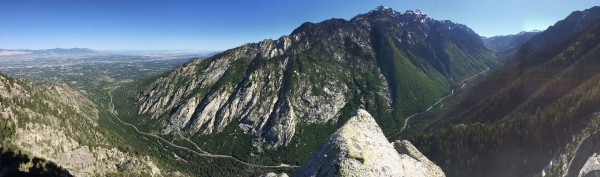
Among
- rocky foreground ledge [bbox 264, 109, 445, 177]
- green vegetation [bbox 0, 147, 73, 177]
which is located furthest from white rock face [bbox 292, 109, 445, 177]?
green vegetation [bbox 0, 147, 73, 177]

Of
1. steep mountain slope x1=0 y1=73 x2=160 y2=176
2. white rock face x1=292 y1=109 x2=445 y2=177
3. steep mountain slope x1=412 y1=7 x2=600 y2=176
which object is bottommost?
steep mountain slope x1=0 y1=73 x2=160 y2=176

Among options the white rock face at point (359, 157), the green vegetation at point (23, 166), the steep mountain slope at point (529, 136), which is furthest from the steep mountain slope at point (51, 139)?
the white rock face at point (359, 157)

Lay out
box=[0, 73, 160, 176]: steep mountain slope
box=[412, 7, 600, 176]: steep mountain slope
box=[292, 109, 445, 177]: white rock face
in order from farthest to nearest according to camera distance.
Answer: box=[0, 73, 160, 176]: steep mountain slope < box=[412, 7, 600, 176]: steep mountain slope < box=[292, 109, 445, 177]: white rock face

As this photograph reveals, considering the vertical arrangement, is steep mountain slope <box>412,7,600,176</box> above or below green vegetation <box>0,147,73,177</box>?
above

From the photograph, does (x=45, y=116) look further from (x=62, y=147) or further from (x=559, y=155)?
(x=559, y=155)

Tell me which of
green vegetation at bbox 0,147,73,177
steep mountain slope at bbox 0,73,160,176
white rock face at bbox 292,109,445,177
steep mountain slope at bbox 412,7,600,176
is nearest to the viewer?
white rock face at bbox 292,109,445,177

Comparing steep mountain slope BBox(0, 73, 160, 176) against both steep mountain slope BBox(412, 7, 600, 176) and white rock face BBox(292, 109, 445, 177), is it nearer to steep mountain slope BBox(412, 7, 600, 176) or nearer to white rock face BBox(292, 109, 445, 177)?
steep mountain slope BBox(412, 7, 600, 176)

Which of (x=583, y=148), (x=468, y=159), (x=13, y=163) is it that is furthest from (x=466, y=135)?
(x=13, y=163)
